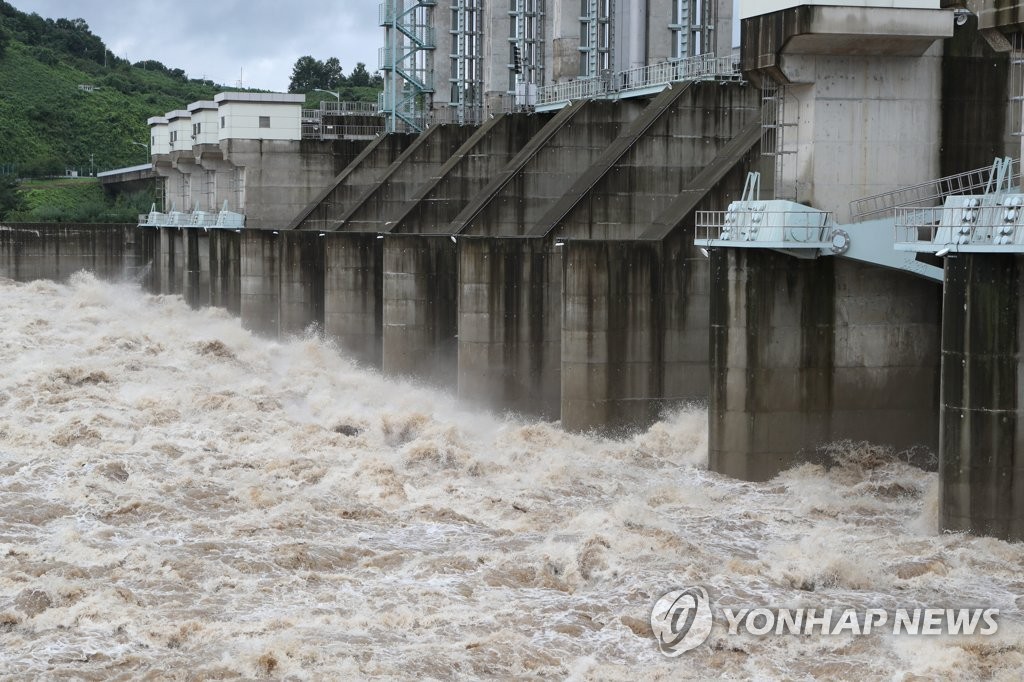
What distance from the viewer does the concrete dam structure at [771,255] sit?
1825 cm

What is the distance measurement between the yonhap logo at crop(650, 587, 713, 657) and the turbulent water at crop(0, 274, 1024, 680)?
190 mm

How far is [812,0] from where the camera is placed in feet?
73.8

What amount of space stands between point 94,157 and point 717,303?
73155mm

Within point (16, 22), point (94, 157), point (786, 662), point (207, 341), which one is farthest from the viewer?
point (16, 22)

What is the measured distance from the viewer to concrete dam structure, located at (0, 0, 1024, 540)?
59.9 feet

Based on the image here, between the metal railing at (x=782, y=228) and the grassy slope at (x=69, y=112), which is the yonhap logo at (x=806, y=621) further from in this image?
the grassy slope at (x=69, y=112)

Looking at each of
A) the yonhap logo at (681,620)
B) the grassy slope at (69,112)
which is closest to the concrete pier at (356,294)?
the yonhap logo at (681,620)

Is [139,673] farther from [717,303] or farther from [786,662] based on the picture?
[717,303]

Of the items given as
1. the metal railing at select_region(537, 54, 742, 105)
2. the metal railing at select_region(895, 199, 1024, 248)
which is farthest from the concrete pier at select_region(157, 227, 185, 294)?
the metal railing at select_region(895, 199, 1024, 248)

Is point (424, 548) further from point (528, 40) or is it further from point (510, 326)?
point (528, 40)

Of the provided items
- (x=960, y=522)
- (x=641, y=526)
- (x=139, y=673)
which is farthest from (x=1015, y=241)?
(x=139, y=673)

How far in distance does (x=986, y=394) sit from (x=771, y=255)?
5.56m

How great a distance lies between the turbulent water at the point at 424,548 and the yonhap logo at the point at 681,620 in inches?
7.5

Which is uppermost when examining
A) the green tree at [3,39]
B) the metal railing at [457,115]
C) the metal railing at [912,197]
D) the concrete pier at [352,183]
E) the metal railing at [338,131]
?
the green tree at [3,39]
